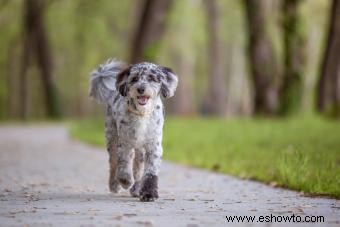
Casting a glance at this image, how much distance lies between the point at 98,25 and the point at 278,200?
44.4m

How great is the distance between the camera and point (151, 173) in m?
9.16

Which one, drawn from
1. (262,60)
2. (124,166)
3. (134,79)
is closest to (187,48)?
(262,60)

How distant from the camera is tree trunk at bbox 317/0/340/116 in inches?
1097

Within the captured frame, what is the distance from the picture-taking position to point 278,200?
9281 millimetres

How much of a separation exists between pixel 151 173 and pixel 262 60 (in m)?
20.3

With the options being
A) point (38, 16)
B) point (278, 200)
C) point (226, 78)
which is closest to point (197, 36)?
point (38, 16)

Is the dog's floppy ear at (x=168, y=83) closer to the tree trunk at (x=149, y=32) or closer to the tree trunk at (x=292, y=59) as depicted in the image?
the tree trunk at (x=149, y=32)

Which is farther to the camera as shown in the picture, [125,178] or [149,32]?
[149,32]

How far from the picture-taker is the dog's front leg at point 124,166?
928 cm

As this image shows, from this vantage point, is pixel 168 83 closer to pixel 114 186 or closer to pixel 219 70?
pixel 114 186

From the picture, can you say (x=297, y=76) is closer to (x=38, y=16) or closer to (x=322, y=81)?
(x=322, y=81)

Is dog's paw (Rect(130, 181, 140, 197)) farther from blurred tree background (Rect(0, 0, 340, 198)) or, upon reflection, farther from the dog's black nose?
blurred tree background (Rect(0, 0, 340, 198))

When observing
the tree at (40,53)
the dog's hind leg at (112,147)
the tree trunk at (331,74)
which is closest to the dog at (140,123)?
the dog's hind leg at (112,147)

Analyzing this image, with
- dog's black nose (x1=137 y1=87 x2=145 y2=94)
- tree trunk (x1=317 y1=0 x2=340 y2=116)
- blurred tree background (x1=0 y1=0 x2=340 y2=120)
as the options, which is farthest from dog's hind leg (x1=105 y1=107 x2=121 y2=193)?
tree trunk (x1=317 y1=0 x2=340 y2=116)
